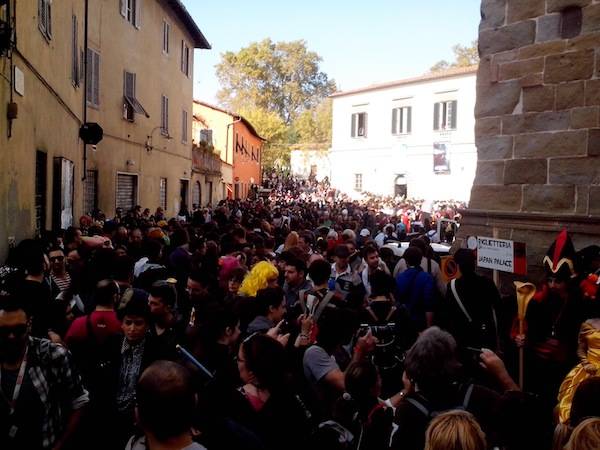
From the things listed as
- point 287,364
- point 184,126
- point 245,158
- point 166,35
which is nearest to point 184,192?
point 184,126

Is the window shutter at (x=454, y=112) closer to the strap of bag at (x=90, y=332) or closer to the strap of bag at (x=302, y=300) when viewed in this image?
the strap of bag at (x=302, y=300)

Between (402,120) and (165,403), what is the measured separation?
39516 mm

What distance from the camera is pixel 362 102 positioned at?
4291cm

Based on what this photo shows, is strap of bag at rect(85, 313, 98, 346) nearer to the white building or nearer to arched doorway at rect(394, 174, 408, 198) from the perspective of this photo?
the white building

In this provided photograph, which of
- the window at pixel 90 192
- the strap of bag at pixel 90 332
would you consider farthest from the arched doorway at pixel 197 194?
the strap of bag at pixel 90 332

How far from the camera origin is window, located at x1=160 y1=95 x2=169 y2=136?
2167 centimetres

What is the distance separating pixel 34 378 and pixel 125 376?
2.35 ft

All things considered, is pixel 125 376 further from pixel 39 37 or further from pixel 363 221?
pixel 363 221

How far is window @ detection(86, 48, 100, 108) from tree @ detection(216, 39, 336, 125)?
4345cm

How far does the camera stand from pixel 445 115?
1502 inches

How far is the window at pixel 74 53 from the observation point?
42.5ft

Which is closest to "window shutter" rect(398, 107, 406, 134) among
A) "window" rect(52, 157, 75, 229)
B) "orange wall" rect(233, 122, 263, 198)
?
"orange wall" rect(233, 122, 263, 198)

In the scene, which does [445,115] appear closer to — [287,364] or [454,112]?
[454,112]

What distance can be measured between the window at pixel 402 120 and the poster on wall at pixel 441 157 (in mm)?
2734
